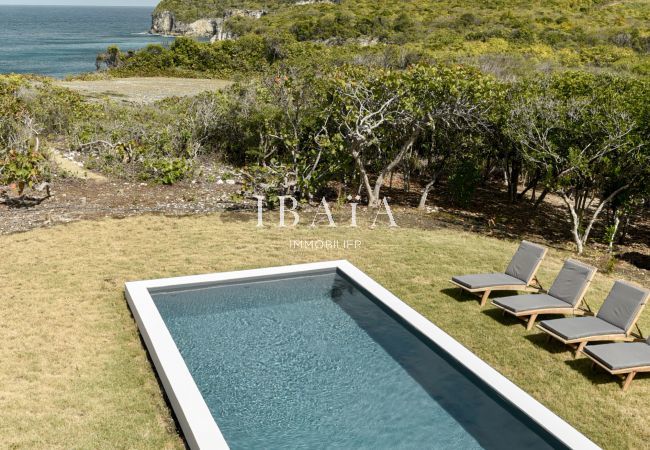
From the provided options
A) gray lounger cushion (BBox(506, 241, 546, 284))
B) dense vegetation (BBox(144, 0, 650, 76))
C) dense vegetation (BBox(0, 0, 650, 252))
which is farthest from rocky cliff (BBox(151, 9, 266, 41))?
gray lounger cushion (BBox(506, 241, 546, 284))

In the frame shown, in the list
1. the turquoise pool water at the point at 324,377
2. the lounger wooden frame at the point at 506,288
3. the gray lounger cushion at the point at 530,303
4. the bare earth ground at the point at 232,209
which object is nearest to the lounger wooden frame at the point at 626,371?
the gray lounger cushion at the point at 530,303

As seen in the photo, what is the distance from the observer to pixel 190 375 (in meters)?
6.97

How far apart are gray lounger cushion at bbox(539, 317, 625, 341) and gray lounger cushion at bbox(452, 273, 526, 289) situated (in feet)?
5.06

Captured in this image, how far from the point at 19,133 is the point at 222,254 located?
30.5ft

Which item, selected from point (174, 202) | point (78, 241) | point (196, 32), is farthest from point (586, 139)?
point (196, 32)

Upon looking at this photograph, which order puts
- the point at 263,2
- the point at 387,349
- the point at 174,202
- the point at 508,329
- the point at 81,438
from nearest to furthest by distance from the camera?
the point at 81,438 < the point at 387,349 < the point at 508,329 < the point at 174,202 < the point at 263,2

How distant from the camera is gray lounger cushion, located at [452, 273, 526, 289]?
9844 mm

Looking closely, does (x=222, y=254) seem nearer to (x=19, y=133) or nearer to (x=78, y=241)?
(x=78, y=241)

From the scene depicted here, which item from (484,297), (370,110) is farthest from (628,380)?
(370,110)

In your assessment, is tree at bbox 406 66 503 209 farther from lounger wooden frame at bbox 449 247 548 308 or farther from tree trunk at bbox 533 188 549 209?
lounger wooden frame at bbox 449 247 548 308

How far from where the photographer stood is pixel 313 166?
614 inches

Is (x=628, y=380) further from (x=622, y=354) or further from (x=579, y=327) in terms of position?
(x=579, y=327)

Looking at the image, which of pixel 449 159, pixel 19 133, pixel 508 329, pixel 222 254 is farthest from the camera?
pixel 449 159

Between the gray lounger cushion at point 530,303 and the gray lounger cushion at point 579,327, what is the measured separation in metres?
0.50
